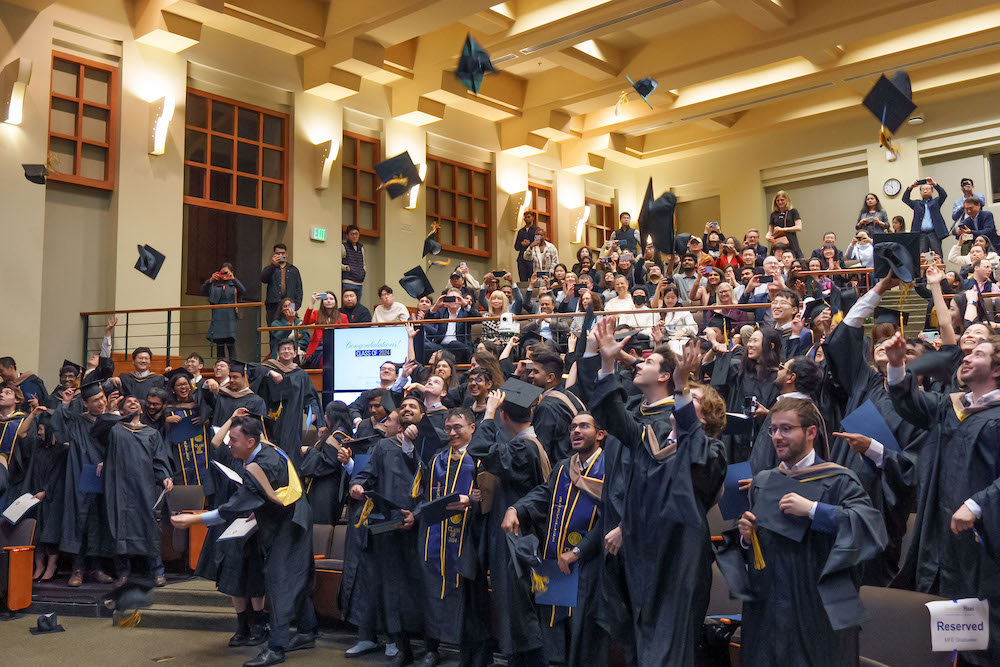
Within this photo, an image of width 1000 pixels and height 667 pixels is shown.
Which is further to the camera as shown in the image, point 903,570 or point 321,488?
point 321,488

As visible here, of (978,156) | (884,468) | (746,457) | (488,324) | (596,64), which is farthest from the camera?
(978,156)

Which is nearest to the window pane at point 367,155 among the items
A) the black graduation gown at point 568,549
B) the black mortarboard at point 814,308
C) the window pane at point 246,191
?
the window pane at point 246,191

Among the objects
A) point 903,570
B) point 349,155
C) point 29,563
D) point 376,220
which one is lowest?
point 29,563

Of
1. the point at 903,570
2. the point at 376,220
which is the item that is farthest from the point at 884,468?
the point at 376,220

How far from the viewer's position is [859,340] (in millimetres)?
5113

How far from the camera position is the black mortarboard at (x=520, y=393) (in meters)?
4.98

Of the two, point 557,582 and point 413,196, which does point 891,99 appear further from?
point 413,196

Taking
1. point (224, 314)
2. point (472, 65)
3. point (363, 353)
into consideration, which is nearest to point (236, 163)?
point (224, 314)

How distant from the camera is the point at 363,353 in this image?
970 centimetres

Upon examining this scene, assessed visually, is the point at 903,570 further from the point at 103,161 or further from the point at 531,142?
the point at 531,142

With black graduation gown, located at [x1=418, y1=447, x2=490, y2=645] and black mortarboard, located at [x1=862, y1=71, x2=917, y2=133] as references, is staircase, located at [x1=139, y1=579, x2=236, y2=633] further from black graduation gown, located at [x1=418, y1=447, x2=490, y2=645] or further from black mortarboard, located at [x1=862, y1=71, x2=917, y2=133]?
black mortarboard, located at [x1=862, y1=71, x2=917, y2=133]

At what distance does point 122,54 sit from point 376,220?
15.8 ft

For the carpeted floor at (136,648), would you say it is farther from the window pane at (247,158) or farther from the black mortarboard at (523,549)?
the window pane at (247,158)

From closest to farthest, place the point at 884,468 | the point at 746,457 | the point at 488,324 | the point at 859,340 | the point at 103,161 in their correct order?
the point at 884,468, the point at 859,340, the point at 746,457, the point at 488,324, the point at 103,161
